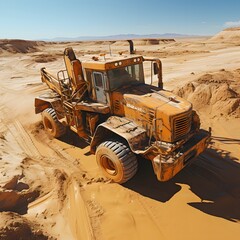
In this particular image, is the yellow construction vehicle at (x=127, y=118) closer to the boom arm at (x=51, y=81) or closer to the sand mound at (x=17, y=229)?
the boom arm at (x=51, y=81)

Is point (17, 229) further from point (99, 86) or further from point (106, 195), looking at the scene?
point (99, 86)

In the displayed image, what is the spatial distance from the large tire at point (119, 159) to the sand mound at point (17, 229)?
218 centimetres

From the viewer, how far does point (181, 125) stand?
6.22 metres

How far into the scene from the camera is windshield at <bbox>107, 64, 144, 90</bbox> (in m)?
7.07

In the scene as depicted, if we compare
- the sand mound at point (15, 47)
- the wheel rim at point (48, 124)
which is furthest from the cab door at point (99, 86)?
the sand mound at point (15, 47)

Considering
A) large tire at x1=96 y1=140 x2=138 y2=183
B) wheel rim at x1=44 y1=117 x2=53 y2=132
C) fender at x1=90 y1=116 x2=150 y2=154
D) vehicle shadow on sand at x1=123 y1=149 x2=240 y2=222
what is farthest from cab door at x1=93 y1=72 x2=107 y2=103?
wheel rim at x1=44 y1=117 x2=53 y2=132

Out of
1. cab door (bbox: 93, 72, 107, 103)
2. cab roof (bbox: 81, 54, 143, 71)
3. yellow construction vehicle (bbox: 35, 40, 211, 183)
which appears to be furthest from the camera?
cab door (bbox: 93, 72, 107, 103)

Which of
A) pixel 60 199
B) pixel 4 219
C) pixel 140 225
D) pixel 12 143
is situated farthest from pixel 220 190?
pixel 12 143

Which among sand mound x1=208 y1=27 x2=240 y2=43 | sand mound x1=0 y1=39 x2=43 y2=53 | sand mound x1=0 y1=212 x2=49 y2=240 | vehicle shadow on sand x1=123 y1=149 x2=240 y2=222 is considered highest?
sand mound x1=0 y1=212 x2=49 y2=240

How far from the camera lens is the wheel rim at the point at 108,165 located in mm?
6918

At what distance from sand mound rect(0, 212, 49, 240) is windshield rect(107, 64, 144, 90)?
12.5ft

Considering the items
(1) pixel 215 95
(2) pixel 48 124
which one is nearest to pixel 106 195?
(2) pixel 48 124

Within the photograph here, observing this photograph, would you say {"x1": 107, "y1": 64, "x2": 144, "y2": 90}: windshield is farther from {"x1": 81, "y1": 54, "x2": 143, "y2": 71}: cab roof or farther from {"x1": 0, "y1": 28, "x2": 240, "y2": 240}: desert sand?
{"x1": 0, "y1": 28, "x2": 240, "y2": 240}: desert sand

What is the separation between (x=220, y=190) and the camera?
6508 mm
